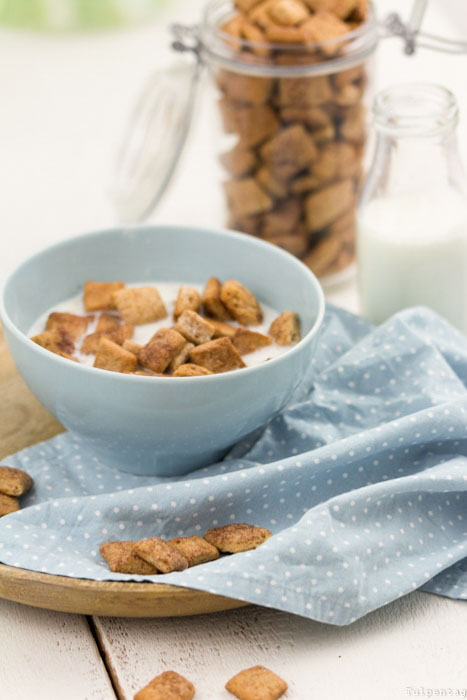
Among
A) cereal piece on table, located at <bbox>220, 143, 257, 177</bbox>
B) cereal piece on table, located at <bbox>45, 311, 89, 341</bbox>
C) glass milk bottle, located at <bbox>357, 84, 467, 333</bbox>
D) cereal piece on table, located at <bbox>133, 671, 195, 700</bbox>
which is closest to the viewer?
cereal piece on table, located at <bbox>133, 671, 195, 700</bbox>

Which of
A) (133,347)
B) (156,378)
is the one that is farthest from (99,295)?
(156,378)

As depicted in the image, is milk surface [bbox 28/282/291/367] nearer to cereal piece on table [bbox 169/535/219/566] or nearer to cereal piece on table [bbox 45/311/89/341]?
cereal piece on table [bbox 45/311/89/341]

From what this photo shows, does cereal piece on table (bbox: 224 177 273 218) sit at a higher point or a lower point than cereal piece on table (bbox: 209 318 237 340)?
lower

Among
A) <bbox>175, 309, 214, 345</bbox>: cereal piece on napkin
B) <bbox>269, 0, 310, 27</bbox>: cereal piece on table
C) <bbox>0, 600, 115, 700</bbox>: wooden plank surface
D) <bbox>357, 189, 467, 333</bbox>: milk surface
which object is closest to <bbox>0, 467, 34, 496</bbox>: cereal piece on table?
<bbox>0, 600, 115, 700</bbox>: wooden plank surface

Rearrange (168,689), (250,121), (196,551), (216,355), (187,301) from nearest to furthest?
(168,689), (196,551), (216,355), (187,301), (250,121)

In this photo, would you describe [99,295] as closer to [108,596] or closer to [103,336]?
[103,336]

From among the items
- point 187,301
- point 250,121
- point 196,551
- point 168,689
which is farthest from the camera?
point 250,121

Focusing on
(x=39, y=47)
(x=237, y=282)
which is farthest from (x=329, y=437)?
(x=39, y=47)

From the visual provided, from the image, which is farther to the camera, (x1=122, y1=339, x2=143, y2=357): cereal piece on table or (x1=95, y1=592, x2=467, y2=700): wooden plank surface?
(x1=122, y1=339, x2=143, y2=357): cereal piece on table
